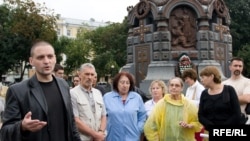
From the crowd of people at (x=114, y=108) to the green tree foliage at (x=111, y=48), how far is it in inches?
1530

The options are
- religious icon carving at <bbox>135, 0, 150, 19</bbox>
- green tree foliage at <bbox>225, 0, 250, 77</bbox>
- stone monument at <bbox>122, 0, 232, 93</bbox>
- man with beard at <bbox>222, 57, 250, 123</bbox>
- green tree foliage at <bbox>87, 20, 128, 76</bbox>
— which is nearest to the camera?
man with beard at <bbox>222, 57, 250, 123</bbox>

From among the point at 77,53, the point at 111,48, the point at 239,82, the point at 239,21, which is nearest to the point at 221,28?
the point at 239,82

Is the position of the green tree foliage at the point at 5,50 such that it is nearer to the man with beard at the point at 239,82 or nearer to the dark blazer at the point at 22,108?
the man with beard at the point at 239,82

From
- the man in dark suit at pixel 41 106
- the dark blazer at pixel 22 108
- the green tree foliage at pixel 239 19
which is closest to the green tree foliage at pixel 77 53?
the green tree foliage at pixel 239 19

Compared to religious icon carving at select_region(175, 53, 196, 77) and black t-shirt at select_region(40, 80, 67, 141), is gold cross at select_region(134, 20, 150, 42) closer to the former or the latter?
religious icon carving at select_region(175, 53, 196, 77)

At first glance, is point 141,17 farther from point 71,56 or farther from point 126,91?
point 71,56

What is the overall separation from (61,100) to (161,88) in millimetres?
3614

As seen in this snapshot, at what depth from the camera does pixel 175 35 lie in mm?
15352

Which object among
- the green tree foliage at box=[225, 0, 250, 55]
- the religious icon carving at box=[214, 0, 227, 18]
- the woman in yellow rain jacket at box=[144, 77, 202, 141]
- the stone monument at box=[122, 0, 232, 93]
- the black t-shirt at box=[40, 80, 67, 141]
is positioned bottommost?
the woman in yellow rain jacket at box=[144, 77, 202, 141]

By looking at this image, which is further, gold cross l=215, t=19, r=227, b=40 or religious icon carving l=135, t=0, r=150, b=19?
gold cross l=215, t=19, r=227, b=40

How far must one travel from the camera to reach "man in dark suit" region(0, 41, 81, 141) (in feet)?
11.6

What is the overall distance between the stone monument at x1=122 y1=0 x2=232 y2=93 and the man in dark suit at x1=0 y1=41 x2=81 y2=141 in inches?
443

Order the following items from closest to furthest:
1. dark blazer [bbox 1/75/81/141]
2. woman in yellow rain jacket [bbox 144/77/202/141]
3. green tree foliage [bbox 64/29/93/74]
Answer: dark blazer [bbox 1/75/81/141] → woman in yellow rain jacket [bbox 144/77/202/141] → green tree foliage [bbox 64/29/93/74]

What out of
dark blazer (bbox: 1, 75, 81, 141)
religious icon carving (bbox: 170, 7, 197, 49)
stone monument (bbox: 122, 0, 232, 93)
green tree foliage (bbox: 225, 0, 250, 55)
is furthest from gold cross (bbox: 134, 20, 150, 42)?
green tree foliage (bbox: 225, 0, 250, 55)
